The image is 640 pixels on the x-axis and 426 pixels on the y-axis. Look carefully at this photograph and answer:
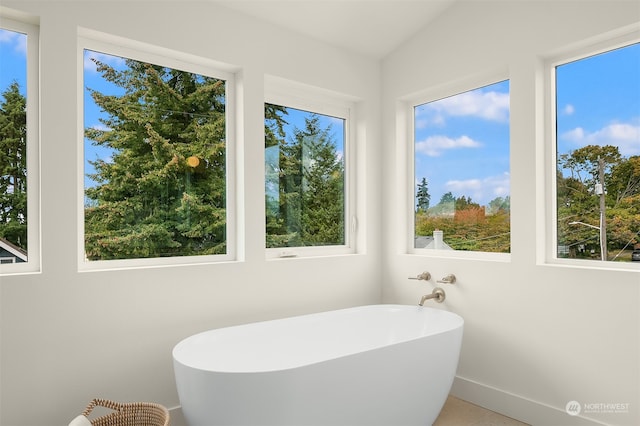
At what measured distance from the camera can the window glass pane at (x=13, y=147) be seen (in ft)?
7.06

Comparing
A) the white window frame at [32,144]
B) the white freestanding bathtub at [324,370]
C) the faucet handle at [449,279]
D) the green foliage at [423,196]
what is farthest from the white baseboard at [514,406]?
the white window frame at [32,144]

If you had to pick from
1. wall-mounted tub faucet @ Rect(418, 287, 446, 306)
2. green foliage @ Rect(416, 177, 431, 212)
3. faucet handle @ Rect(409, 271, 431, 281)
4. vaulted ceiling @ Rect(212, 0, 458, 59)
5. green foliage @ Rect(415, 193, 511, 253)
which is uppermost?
vaulted ceiling @ Rect(212, 0, 458, 59)

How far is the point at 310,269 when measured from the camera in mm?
3143

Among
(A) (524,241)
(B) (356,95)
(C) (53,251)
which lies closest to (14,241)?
(C) (53,251)

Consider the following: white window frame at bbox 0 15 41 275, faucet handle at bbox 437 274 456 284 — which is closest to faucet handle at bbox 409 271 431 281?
faucet handle at bbox 437 274 456 284

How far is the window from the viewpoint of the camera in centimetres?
246

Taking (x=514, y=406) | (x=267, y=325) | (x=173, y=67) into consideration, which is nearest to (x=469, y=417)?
(x=514, y=406)

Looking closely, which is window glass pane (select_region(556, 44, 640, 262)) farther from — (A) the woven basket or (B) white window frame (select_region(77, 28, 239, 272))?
(A) the woven basket

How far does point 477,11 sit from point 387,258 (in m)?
1.94

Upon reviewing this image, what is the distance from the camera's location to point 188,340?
2.22 meters

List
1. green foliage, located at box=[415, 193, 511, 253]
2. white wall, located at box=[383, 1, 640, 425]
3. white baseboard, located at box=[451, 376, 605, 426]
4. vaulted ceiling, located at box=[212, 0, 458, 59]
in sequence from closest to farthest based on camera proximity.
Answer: white wall, located at box=[383, 1, 640, 425] < white baseboard, located at box=[451, 376, 605, 426] < vaulted ceiling, located at box=[212, 0, 458, 59] < green foliage, located at box=[415, 193, 511, 253]

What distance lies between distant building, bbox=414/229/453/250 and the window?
1.56 m

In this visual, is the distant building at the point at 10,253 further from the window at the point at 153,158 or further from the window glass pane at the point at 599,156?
the window glass pane at the point at 599,156

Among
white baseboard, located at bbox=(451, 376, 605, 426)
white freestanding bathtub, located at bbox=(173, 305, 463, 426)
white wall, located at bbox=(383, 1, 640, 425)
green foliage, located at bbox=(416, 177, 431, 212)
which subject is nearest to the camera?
white freestanding bathtub, located at bbox=(173, 305, 463, 426)
